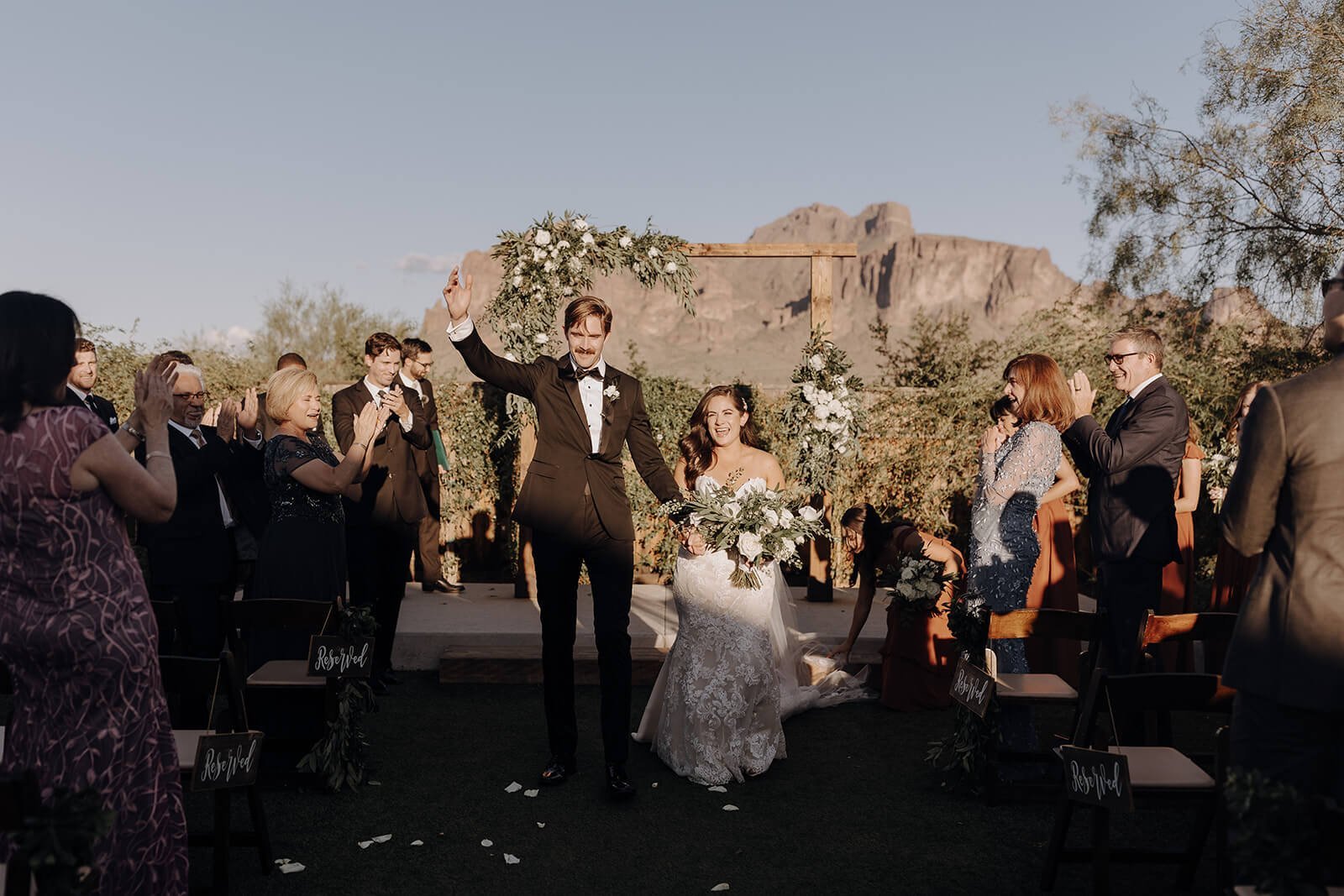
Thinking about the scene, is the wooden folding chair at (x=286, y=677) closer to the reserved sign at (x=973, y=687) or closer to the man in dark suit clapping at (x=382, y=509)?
the man in dark suit clapping at (x=382, y=509)

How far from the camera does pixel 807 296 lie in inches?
3447

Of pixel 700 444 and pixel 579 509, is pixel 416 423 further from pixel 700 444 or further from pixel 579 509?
pixel 579 509

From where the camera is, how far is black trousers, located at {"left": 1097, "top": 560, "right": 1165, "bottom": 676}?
436 centimetres

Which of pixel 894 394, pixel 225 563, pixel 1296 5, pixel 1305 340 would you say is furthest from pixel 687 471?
pixel 1296 5

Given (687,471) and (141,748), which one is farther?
(687,471)

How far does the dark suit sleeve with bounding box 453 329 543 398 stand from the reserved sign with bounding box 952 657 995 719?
2.27 meters

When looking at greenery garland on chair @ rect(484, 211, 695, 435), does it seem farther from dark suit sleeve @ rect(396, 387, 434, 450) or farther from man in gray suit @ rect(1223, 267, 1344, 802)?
man in gray suit @ rect(1223, 267, 1344, 802)

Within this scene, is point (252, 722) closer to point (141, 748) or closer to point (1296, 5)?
point (141, 748)

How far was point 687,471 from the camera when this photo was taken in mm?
5332

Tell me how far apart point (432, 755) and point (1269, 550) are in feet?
12.9

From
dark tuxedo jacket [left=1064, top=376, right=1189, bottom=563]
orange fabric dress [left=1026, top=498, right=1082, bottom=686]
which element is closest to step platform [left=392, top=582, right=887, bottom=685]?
orange fabric dress [left=1026, top=498, right=1082, bottom=686]

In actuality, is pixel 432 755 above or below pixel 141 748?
below

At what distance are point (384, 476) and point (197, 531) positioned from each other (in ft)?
5.38

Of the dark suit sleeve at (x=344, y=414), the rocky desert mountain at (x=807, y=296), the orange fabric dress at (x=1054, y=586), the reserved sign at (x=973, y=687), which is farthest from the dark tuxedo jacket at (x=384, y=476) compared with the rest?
the rocky desert mountain at (x=807, y=296)
